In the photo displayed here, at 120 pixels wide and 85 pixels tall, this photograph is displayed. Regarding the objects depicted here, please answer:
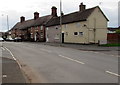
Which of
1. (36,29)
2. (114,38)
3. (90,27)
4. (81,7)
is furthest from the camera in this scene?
(36,29)

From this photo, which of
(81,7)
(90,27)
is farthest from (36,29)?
(90,27)

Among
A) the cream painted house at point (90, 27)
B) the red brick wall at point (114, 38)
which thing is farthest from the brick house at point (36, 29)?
the red brick wall at point (114, 38)

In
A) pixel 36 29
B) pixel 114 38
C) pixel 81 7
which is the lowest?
pixel 114 38

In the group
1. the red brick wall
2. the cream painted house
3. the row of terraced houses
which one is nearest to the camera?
the cream painted house

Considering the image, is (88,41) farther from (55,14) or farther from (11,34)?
(11,34)

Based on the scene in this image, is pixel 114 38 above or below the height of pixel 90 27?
below

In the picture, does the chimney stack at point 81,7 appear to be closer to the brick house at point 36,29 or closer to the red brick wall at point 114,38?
the red brick wall at point 114,38

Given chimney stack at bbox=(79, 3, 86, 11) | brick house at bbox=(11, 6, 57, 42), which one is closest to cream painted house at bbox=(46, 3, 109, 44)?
chimney stack at bbox=(79, 3, 86, 11)

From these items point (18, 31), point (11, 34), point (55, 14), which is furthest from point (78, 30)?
point (11, 34)

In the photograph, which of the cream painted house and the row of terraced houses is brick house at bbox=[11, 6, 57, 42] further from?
the cream painted house

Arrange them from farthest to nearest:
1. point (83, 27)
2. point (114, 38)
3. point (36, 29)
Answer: point (36, 29) → point (114, 38) → point (83, 27)

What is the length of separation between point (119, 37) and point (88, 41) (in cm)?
852

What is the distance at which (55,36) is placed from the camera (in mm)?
57281

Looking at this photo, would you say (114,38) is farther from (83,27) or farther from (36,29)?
(36,29)
